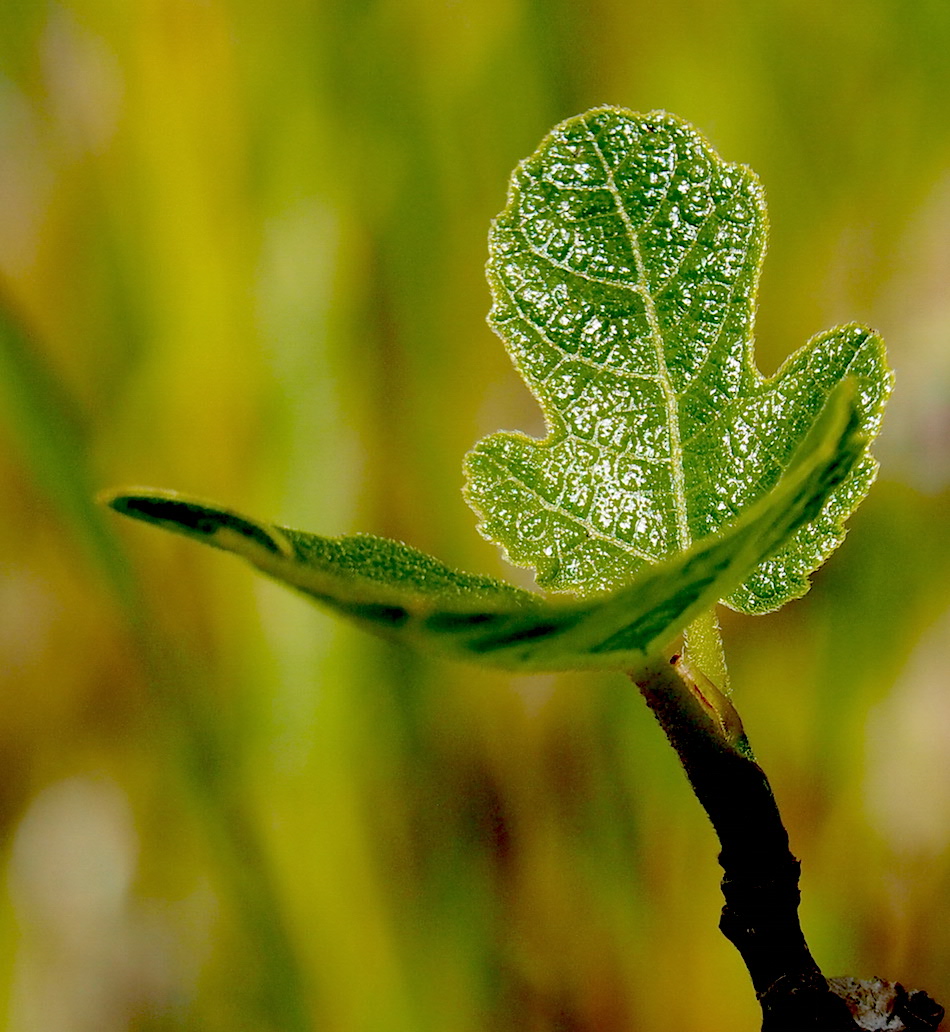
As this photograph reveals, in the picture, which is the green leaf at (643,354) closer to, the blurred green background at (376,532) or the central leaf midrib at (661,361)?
the central leaf midrib at (661,361)

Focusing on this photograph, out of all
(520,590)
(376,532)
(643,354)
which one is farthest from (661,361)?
(376,532)

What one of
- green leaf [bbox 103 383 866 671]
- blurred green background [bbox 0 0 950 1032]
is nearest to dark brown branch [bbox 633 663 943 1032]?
green leaf [bbox 103 383 866 671]

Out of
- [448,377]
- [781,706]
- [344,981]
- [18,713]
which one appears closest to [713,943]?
[781,706]

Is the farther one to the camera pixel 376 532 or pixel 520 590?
pixel 376 532

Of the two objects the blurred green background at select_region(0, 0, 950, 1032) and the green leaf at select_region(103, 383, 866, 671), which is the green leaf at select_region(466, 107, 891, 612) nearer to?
the green leaf at select_region(103, 383, 866, 671)

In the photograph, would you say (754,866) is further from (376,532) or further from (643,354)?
(376,532)

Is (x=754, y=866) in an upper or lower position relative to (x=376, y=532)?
lower

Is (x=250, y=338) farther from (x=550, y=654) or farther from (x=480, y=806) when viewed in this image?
(x=550, y=654)
